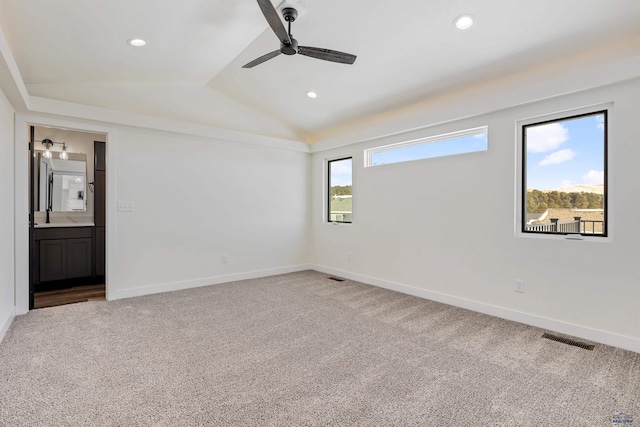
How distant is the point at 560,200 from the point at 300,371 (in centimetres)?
285

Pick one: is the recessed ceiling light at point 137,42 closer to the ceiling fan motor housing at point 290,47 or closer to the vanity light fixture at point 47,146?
the ceiling fan motor housing at point 290,47

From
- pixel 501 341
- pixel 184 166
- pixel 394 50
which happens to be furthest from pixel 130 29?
pixel 501 341

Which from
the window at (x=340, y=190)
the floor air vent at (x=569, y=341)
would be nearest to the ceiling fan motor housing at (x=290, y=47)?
the window at (x=340, y=190)

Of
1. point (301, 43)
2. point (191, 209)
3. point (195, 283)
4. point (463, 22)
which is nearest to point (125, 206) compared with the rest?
point (191, 209)

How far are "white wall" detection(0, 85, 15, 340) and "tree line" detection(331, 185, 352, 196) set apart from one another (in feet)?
13.5

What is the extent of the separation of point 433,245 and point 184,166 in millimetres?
3499

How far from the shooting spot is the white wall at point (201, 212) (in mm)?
4113

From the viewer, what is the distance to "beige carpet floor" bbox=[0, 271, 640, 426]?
5.89ft

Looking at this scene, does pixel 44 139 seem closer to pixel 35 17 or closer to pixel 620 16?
pixel 35 17

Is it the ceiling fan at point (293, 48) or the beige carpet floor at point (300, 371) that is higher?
the ceiling fan at point (293, 48)

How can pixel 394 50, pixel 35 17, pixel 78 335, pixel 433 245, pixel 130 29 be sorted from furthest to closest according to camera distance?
pixel 433 245
pixel 394 50
pixel 78 335
pixel 130 29
pixel 35 17

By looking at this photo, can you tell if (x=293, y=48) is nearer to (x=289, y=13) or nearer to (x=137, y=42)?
(x=289, y=13)

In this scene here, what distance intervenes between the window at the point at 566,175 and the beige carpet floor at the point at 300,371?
3.46 ft

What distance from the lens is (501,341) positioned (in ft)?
9.08
